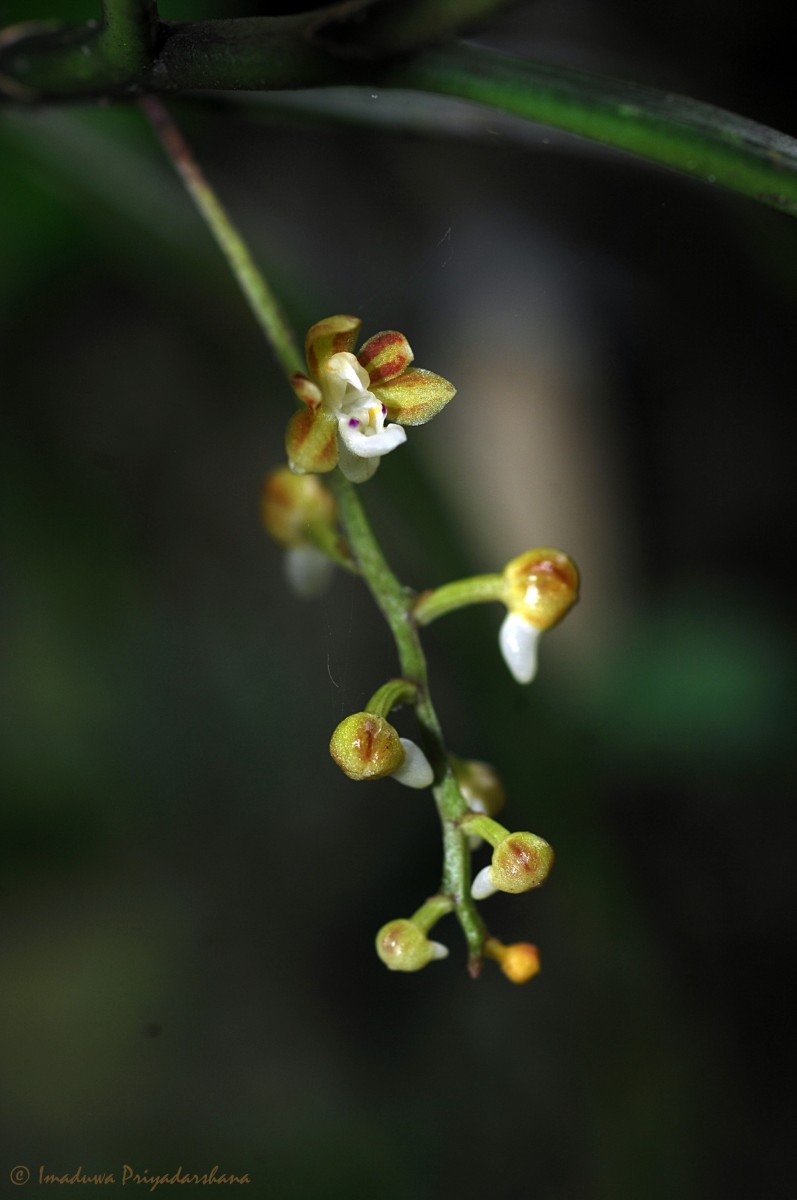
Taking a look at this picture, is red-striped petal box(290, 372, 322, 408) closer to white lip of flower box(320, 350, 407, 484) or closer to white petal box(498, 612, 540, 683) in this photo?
white lip of flower box(320, 350, 407, 484)

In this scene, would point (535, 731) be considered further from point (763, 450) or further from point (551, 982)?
point (763, 450)

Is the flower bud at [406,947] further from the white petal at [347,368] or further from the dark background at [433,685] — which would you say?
the dark background at [433,685]

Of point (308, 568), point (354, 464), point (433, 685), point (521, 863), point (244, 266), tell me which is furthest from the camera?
point (433, 685)

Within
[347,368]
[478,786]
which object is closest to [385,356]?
[347,368]

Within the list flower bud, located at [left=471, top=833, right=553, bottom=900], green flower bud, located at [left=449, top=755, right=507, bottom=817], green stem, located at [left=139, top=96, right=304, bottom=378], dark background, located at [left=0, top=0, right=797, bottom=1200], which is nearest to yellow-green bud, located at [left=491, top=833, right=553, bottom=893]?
flower bud, located at [left=471, top=833, right=553, bottom=900]

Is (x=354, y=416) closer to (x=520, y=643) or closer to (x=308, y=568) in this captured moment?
(x=520, y=643)

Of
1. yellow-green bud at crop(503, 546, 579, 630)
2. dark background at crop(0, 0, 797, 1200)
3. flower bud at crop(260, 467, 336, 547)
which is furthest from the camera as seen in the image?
dark background at crop(0, 0, 797, 1200)

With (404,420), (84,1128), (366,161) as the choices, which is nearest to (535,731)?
(404,420)
